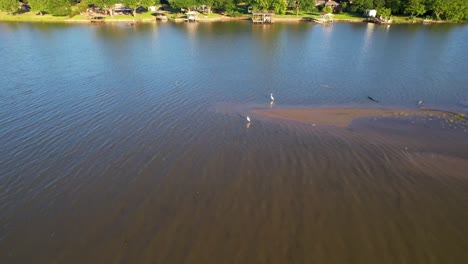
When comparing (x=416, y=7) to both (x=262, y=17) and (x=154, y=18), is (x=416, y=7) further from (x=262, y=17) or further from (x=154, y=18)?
(x=154, y=18)

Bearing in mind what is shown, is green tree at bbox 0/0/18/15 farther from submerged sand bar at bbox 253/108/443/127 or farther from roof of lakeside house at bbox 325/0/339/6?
submerged sand bar at bbox 253/108/443/127

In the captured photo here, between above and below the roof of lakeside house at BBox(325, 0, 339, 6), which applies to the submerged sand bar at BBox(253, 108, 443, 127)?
below

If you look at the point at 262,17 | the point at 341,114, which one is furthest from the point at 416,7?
the point at 341,114

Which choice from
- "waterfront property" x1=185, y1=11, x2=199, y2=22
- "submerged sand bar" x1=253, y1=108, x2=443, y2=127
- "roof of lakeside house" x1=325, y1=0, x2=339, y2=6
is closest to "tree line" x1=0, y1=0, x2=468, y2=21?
"waterfront property" x1=185, y1=11, x2=199, y2=22

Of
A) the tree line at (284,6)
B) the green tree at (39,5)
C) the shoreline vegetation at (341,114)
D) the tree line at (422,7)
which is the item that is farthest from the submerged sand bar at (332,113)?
the green tree at (39,5)

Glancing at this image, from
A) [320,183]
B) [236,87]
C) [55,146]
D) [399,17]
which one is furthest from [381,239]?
[399,17]

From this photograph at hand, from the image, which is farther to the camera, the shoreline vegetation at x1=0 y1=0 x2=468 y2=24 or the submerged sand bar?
the shoreline vegetation at x1=0 y1=0 x2=468 y2=24

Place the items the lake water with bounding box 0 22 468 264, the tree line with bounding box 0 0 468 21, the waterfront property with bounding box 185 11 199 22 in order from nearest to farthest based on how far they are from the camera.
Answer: the lake water with bounding box 0 22 468 264 < the tree line with bounding box 0 0 468 21 < the waterfront property with bounding box 185 11 199 22
